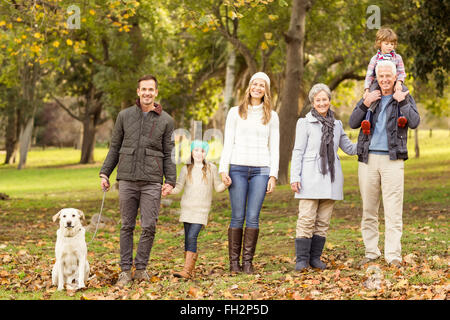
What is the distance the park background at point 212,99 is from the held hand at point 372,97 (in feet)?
6.24

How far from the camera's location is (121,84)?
68.1ft

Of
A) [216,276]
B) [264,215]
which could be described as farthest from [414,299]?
[264,215]

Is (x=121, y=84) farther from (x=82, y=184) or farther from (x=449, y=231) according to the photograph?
(x=449, y=231)

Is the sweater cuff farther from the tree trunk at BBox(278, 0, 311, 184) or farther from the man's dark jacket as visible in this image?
the tree trunk at BBox(278, 0, 311, 184)

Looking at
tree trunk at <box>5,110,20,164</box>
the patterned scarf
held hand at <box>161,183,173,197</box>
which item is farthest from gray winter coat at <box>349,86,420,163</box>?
tree trunk at <box>5,110,20,164</box>

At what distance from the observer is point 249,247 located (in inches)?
299

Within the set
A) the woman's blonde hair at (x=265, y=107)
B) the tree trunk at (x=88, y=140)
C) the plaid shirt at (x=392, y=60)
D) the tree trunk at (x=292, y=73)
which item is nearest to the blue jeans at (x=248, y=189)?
the woman's blonde hair at (x=265, y=107)

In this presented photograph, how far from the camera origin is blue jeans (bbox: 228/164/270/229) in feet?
24.3

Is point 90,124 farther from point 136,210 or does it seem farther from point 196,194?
point 136,210

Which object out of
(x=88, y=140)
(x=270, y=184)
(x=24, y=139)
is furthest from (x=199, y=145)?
(x=88, y=140)

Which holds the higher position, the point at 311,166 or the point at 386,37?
the point at 386,37

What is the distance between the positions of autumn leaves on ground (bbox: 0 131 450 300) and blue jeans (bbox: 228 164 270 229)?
0.73 meters

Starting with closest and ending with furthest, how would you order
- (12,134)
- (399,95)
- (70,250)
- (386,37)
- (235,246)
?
(70,250)
(399,95)
(386,37)
(235,246)
(12,134)

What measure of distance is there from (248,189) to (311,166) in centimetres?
80
